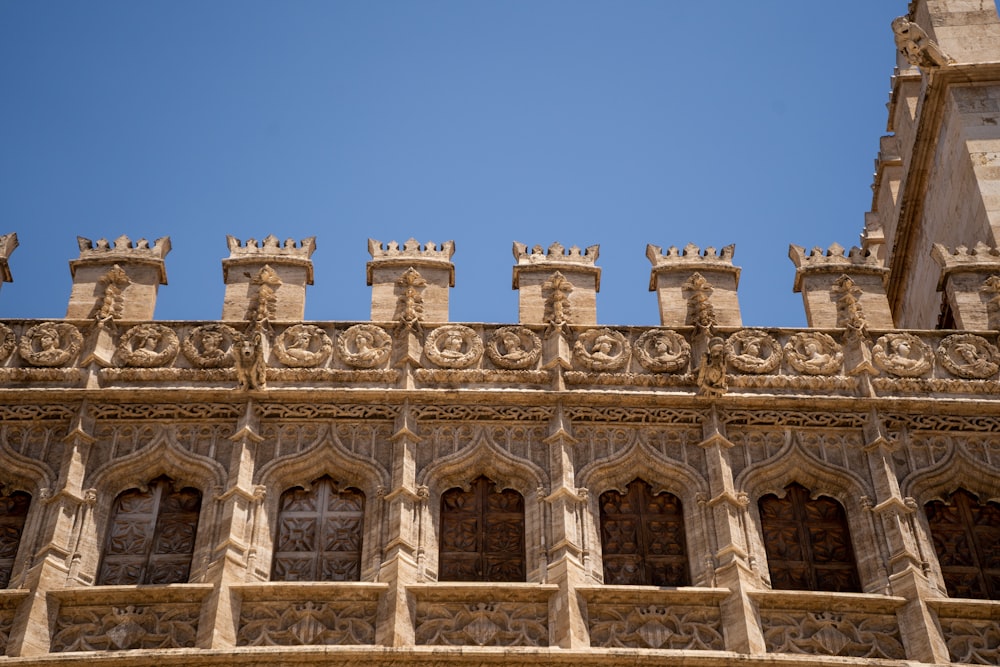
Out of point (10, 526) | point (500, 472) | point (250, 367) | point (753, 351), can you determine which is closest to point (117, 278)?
point (250, 367)

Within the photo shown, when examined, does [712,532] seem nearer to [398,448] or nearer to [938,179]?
[398,448]

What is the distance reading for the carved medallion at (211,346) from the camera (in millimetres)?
17719

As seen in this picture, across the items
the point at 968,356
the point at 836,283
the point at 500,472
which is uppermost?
the point at 836,283

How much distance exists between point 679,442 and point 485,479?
6.90ft

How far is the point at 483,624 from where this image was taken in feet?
51.4

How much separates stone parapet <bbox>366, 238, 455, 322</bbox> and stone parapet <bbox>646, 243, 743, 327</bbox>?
2.42 m

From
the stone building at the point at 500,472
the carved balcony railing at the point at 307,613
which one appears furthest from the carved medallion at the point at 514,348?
the carved balcony railing at the point at 307,613

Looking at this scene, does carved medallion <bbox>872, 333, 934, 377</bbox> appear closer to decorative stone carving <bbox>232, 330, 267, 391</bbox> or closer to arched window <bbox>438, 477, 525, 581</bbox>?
arched window <bbox>438, 477, 525, 581</bbox>

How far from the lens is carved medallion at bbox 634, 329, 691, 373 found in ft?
58.7

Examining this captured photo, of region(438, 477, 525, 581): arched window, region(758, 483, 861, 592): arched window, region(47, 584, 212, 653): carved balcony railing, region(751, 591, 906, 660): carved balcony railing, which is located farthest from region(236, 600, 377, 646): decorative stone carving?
region(758, 483, 861, 592): arched window

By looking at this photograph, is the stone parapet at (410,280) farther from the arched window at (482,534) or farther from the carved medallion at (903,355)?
the carved medallion at (903,355)

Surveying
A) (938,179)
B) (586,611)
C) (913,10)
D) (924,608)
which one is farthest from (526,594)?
(913,10)

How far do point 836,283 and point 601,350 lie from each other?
120 inches

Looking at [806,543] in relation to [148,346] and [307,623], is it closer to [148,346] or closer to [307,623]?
[307,623]
